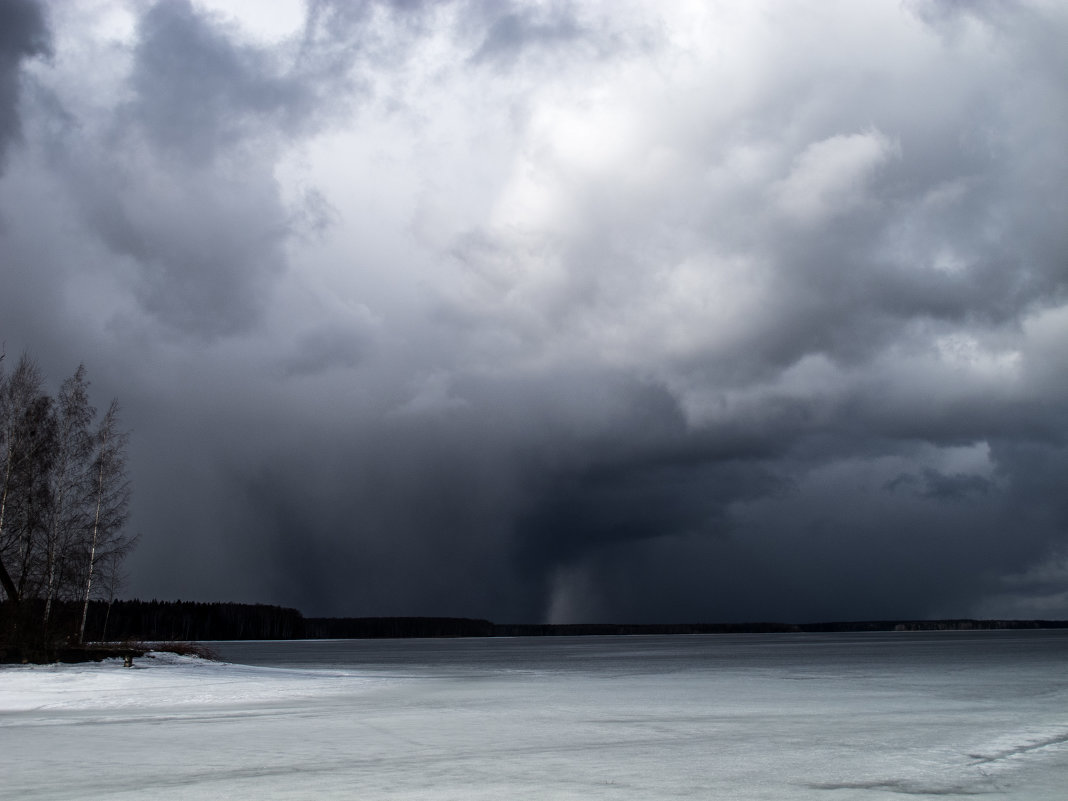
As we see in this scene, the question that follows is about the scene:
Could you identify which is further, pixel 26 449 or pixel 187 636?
pixel 187 636

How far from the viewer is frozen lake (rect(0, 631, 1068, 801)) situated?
11508mm

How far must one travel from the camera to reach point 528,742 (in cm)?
1619

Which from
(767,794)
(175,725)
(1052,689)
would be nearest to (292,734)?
(175,725)

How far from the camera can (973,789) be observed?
1123cm

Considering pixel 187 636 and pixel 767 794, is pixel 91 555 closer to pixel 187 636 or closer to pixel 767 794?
pixel 767 794

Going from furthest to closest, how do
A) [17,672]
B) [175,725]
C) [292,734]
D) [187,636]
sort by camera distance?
1. [187,636]
2. [17,672]
3. [175,725]
4. [292,734]

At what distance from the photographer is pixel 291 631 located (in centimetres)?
19138

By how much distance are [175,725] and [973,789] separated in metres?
15.8

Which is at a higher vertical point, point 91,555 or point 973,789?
point 91,555

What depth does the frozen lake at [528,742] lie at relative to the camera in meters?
11.5

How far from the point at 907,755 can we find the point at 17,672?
1240 inches

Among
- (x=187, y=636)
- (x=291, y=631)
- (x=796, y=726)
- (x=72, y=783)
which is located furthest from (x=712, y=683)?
(x=291, y=631)

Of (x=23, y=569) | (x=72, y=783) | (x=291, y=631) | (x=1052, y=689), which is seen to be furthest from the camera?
(x=291, y=631)

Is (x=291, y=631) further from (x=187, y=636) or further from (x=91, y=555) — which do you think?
(x=91, y=555)
